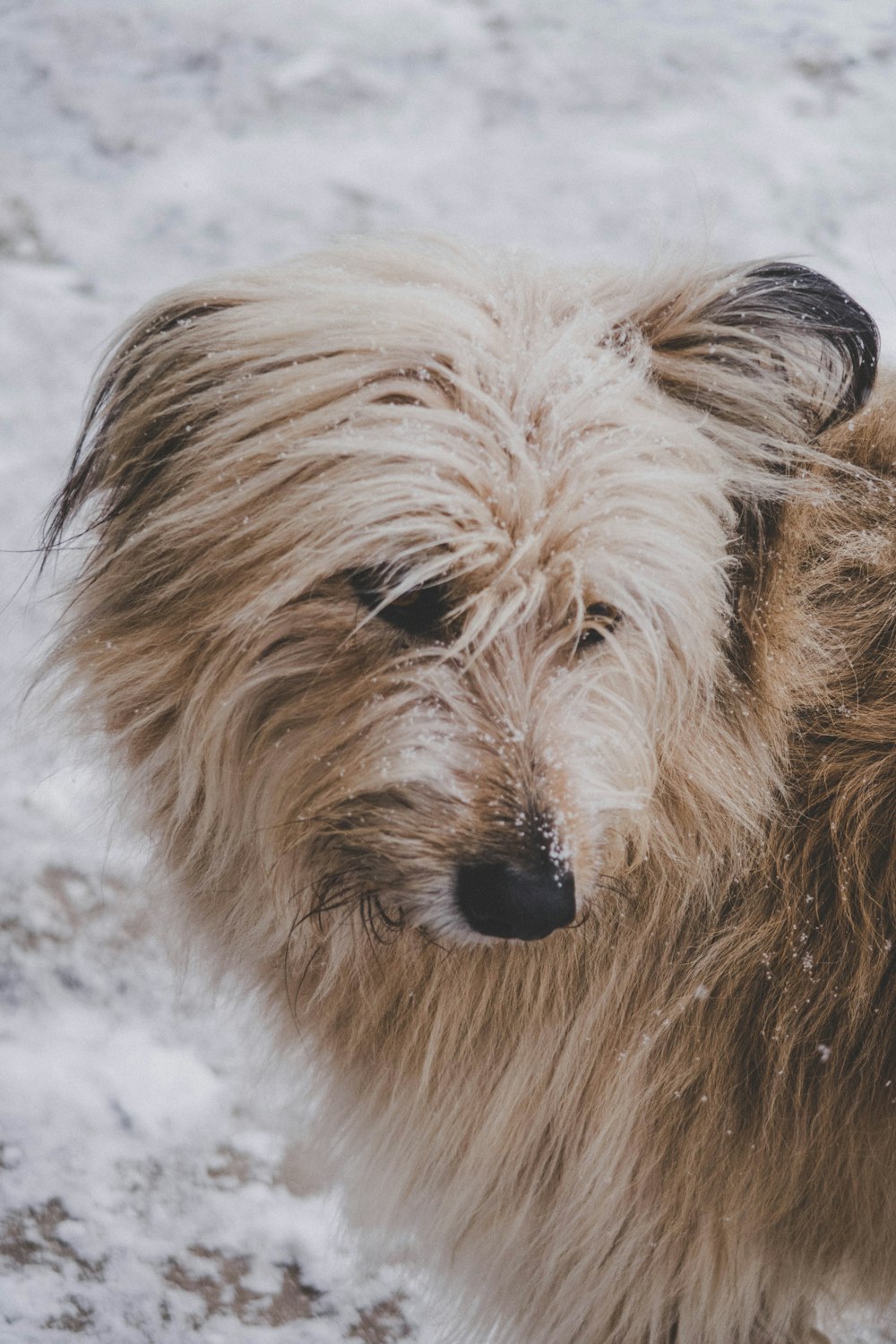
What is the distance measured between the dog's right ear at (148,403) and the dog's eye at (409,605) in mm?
296

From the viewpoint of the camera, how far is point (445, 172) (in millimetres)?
3832

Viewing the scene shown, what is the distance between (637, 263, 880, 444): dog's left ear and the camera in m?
1.41

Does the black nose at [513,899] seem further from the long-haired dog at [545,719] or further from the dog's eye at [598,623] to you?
the dog's eye at [598,623]

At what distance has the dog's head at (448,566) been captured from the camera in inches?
50.8

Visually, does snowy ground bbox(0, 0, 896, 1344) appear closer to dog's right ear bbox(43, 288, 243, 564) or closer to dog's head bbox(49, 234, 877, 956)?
dog's head bbox(49, 234, 877, 956)

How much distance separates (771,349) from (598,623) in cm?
40

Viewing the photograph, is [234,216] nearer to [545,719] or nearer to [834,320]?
[834,320]

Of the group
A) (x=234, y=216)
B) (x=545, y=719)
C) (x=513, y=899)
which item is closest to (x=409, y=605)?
(x=545, y=719)

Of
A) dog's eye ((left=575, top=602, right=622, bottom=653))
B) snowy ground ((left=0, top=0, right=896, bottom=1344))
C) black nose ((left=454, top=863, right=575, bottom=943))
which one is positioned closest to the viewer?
black nose ((left=454, top=863, right=575, bottom=943))

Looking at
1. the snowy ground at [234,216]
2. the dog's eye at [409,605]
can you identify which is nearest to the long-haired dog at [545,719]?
the dog's eye at [409,605]

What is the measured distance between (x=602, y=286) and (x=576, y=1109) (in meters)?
1.10

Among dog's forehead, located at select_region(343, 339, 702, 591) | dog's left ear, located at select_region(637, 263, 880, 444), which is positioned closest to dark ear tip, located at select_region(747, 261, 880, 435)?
dog's left ear, located at select_region(637, 263, 880, 444)

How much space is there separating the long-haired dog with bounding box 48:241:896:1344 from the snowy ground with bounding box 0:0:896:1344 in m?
0.57

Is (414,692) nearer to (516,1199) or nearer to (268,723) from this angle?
(268,723)
